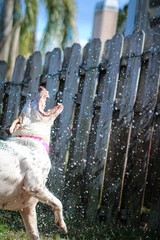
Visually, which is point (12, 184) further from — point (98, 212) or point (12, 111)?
point (12, 111)

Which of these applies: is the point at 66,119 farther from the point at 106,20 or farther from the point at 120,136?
the point at 106,20

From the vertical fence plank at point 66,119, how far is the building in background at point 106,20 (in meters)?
3.29

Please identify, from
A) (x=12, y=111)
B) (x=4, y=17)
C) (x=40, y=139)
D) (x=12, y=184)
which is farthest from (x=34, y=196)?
(x=4, y=17)

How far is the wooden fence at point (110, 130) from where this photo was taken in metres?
3.04

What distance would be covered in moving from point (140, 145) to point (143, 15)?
2233 mm

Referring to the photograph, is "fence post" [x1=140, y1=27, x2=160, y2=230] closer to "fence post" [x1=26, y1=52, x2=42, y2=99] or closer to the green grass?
the green grass

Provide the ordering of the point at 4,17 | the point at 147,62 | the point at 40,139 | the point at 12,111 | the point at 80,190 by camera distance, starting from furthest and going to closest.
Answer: the point at 4,17
the point at 12,111
the point at 80,190
the point at 147,62
the point at 40,139

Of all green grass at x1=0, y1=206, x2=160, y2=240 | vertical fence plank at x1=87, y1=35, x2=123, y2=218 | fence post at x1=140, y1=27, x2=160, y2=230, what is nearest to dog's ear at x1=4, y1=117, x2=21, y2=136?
green grass at x1=0, y1=206, x2=160, y2=240

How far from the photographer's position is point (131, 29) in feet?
14.9

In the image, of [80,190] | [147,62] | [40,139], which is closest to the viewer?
[40,139]

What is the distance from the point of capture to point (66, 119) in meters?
3.57

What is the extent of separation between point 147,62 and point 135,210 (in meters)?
1.48

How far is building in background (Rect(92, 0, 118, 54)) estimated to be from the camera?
6.84 m

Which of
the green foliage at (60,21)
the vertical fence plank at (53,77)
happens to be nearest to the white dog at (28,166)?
the vertical fence plank at (53,77)
